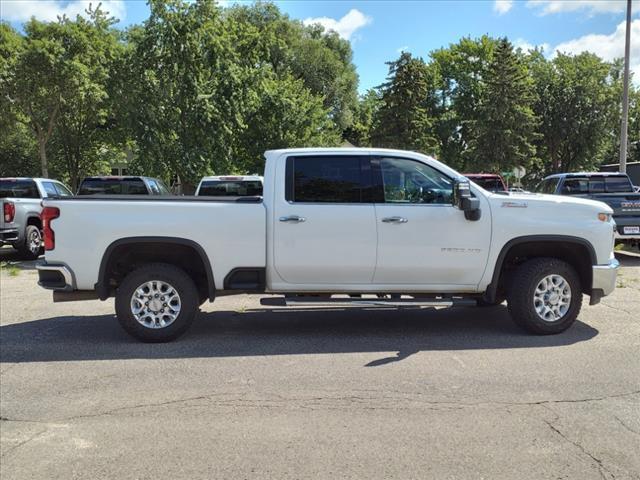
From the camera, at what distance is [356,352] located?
228 inches

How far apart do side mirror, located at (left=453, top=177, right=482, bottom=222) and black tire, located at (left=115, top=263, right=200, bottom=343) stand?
114 inches

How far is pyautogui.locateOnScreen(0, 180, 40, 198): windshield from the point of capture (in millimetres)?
14125

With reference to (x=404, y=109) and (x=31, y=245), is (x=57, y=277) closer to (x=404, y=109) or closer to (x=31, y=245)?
(x=31, y=245)

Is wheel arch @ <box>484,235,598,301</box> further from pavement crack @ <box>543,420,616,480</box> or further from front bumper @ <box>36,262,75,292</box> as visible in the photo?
front bumper @ <box>36,262,75,292</box>

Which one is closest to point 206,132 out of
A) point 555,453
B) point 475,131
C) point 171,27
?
point 171,27

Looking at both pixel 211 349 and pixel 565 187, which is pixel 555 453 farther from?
pixel 565 187

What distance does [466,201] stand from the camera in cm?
595

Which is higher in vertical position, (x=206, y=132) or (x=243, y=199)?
(x=206, y=132)

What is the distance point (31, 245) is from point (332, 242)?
10.3 m

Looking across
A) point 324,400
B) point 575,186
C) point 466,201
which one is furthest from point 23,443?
point 575,186

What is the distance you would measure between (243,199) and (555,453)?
3850 mm

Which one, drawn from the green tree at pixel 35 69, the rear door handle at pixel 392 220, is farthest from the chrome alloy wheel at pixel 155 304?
the green tree at pixel 35 69

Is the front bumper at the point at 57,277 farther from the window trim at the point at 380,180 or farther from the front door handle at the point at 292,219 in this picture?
the window trim at the point at 380,180

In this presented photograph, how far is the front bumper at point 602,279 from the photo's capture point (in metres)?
6.26
